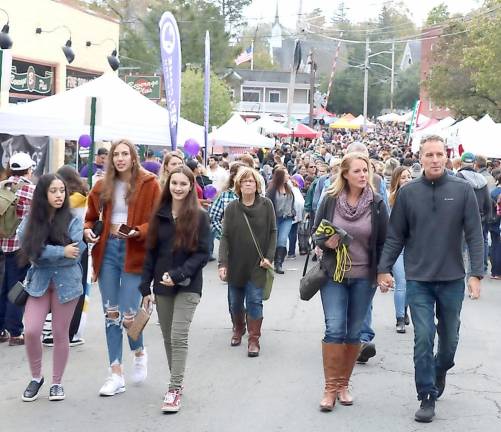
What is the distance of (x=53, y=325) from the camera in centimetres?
678

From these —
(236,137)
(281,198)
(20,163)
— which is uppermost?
(236,137)

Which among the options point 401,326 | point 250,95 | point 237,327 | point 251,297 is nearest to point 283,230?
point 401,326

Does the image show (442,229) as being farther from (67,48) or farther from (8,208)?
(67,48)

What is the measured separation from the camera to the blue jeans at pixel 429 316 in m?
6.28

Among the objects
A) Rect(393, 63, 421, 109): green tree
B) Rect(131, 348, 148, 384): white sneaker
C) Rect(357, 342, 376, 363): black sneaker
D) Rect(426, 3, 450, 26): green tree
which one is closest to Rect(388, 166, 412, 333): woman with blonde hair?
Rect(357, 342, 376, 363): black sneaker

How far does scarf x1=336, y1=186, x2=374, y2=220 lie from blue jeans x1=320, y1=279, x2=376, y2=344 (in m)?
0.46

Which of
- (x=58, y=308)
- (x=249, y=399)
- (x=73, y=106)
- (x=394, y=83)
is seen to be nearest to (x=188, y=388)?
(x=249, y=399)

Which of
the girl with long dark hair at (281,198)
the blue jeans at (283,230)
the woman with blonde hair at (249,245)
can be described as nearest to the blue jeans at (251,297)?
the woman with blonde hair at (249,245)

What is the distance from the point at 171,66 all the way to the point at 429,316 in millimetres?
8416

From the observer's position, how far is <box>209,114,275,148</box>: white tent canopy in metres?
26.6

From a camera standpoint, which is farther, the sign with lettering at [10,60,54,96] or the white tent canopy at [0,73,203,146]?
the sign with lettering at [10,60,54,96]

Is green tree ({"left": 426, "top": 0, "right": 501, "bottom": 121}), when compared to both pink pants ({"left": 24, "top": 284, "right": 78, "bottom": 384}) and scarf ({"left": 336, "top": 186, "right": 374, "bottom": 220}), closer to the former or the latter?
scarf ({"left": 336, "top": 186, "right": 374, "bottom": 220})

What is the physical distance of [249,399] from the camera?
695 centimetres

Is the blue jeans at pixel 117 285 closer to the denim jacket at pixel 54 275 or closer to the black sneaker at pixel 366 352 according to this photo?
the denim jacket at pixel 54 275
